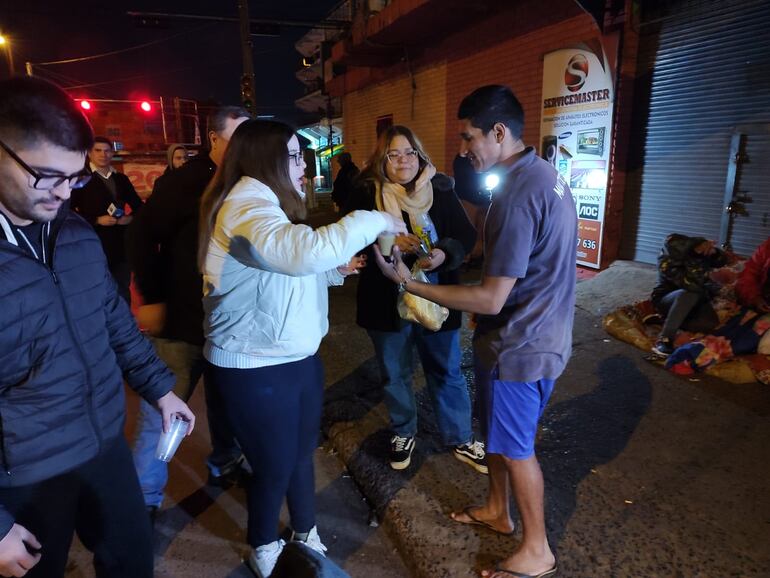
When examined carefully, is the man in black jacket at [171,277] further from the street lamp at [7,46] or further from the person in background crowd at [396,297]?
the street lamp at [7,46]

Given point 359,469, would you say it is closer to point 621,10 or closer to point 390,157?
point 390,157

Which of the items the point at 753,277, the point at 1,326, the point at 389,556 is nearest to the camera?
the point at 1,326

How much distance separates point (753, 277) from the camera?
14.8 feet

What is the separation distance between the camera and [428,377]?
3186 millimetres

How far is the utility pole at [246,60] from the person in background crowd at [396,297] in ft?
44.2

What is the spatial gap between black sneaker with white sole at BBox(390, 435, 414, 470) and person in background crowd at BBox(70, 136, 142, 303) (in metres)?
3.16

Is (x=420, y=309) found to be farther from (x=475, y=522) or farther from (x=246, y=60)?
(x=246, y=60)

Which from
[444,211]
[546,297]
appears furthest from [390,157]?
[546,297]

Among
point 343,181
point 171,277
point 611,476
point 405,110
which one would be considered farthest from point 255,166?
point 405,110

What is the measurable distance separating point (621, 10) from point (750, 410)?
505 cm

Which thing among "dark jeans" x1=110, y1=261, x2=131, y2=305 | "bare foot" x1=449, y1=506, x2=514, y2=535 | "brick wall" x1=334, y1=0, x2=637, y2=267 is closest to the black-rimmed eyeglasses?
"bare foot" x1=449, y1=506, x2=514, y2=535

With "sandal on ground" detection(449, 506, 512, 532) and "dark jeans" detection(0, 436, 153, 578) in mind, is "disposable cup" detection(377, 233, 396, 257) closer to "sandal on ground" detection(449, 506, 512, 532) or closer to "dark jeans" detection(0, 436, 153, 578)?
"dark jeans" detection(0, 436, 153, 578)

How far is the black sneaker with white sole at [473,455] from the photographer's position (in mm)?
3176

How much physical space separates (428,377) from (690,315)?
3031 mm
